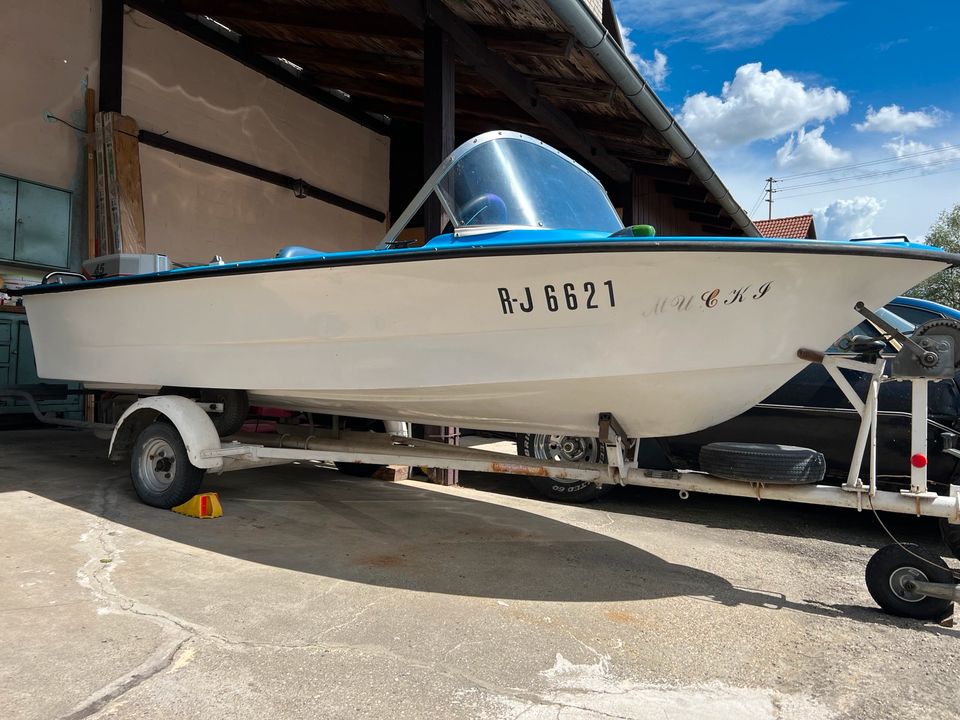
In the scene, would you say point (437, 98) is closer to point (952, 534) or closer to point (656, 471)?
point (656, 471)

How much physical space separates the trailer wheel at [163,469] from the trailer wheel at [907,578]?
3.61 metres

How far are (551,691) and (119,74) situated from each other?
846 cm

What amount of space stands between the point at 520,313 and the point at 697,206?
10.4 meters

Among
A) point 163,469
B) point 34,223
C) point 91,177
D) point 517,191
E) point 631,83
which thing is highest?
point 631,83

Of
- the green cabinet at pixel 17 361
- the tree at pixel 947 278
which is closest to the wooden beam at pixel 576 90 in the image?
the green cabinet at pixel 17 361

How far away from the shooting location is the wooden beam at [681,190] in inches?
423

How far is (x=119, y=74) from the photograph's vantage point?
7.59m

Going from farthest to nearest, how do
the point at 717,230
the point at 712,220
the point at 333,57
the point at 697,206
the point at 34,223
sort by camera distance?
the point at 717,230 < the point at 712,220 < the point at 697,206 < the point at 333,57 < the point at 34,223

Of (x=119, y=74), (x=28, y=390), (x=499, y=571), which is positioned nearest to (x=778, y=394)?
(x=499, y=571)

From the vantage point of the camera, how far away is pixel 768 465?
108 inches

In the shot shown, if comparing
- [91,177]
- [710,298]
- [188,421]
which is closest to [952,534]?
[710,298]

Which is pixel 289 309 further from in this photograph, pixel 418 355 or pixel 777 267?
pixel 777 267

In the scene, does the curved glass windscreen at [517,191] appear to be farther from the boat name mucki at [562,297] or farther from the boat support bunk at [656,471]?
the boat support bunk at [656,471]

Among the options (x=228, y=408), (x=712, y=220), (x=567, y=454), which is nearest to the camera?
(x=228, y=408)
